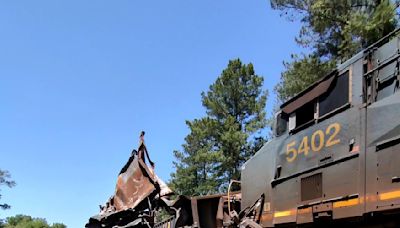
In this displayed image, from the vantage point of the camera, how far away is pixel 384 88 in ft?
17.1

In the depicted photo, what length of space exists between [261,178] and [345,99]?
2138 millimetres

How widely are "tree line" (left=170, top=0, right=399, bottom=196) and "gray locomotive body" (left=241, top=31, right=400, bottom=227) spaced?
44.7ft

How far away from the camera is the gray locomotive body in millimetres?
4867

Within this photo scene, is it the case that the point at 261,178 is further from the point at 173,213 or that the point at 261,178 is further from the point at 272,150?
the point at 173,213

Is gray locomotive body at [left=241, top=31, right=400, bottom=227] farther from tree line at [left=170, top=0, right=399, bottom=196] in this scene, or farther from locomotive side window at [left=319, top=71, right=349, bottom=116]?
tree line at [left=170, top=0, right=399, bottom=196]

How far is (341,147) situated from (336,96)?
26.9 inches

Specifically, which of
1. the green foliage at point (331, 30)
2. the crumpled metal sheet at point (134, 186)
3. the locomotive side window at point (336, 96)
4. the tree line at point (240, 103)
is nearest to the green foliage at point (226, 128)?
the tree line at point (240, 103)

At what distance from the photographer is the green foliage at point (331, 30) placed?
16141 mm

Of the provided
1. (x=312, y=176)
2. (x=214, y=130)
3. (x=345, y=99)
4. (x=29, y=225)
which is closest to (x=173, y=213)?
(x=312, y=176)

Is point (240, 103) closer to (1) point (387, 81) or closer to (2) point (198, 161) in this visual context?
(2) point (198, 161)

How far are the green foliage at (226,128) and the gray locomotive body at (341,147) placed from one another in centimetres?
2649

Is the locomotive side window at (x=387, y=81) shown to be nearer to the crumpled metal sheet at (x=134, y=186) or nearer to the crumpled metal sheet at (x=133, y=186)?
the crumpled metal sheet at (x=134, y=186)

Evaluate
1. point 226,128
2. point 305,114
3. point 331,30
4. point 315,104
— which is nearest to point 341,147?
point 315,104

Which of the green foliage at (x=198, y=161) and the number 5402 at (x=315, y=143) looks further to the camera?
the green foliage at (x=198, y=161)
